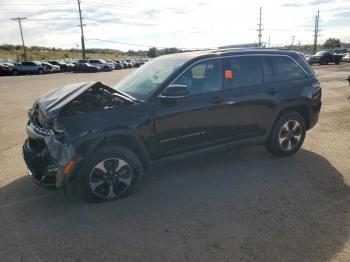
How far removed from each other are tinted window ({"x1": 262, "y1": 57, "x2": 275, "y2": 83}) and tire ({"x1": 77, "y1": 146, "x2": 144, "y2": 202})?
2.51 meters

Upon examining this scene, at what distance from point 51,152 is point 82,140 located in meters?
0.39

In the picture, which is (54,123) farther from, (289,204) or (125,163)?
(289,204)

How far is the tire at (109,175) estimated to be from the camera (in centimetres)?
431

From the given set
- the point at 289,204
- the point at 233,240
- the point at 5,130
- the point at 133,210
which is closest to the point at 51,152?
the point at 133,210

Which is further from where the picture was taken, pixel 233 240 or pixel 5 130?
pixel 5 130

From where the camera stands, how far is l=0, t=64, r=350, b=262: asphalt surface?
3.49 m

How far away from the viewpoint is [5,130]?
886 cm

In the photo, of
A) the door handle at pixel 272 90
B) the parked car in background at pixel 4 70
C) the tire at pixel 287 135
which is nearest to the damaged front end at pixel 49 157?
the door handle at pixel 272 90

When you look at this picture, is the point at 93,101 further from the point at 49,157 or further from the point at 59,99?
the point at 49,157

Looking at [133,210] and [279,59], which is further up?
[279,59]

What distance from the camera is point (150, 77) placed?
17.2 ft

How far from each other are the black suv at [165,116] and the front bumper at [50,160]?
11 mm

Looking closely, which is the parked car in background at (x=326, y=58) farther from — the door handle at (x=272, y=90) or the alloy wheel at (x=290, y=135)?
the door handle at (x=272, y=90)

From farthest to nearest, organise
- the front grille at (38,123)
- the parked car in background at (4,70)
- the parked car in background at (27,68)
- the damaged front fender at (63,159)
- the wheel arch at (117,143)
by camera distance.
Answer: the parked car in background at (27,68), the parked car in background at (4,70), the front grille at (38,123), the wheel arch at (117,143), the damaged front fender at (63,159)
